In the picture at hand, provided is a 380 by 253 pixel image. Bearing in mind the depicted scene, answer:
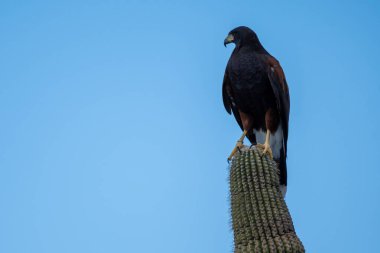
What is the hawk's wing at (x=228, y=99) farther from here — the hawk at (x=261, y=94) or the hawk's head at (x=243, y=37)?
the hawk's head at (x=243, y=37)

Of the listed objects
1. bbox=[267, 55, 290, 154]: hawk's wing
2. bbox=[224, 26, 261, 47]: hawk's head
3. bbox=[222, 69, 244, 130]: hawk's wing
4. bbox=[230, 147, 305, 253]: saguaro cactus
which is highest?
bbox=[224, 26, 261, 47]: hawk's head

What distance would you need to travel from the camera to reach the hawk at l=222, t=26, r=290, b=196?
20.1 ft

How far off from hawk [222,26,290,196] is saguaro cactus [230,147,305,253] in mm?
1720

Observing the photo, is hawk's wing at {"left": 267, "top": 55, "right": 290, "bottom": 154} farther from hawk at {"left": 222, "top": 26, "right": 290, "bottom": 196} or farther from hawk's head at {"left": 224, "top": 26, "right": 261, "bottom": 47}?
hawk's head at {"left": 224, "top": 26, "right": 261, "bottom": 47}

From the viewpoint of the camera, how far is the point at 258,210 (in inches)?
153

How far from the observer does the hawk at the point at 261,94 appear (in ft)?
20.1

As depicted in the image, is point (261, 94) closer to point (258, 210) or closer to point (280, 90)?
point (280, 90)

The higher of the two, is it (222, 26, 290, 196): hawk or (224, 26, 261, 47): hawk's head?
(224, 26, 261, 47): hawk's head

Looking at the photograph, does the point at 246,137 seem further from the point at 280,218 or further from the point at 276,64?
the point at 280,218

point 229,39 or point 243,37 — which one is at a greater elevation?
point 229,39

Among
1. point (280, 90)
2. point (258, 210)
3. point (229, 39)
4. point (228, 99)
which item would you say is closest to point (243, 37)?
point (229, 39)

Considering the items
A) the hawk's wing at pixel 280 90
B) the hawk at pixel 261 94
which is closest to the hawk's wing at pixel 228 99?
the hawk at pixel 261 94

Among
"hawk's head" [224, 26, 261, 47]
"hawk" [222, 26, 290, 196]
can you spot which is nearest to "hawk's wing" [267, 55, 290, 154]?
"hawk" [222, 26, 290, 196]

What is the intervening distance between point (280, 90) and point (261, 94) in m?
0.25
